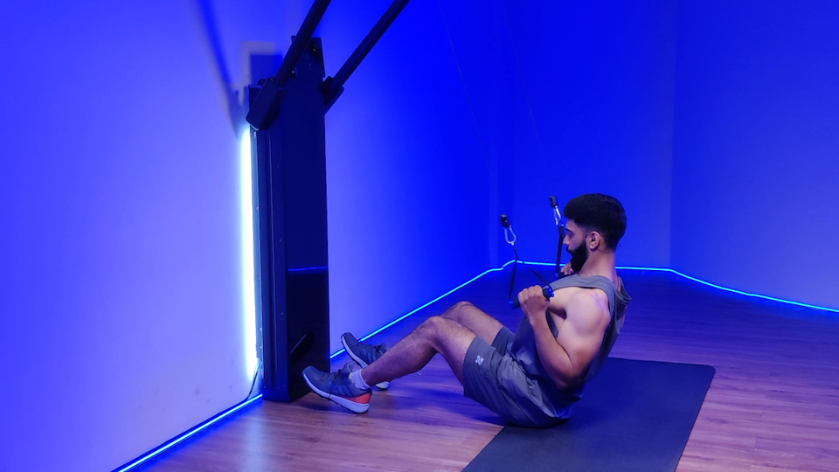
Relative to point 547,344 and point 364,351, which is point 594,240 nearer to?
point 547,344

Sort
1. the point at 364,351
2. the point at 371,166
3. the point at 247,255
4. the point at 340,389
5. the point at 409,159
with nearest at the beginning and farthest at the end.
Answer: the point at 340,389 → the point at 247,255 → the point at 364,351 → the point at 371,166 → the point at 409,159

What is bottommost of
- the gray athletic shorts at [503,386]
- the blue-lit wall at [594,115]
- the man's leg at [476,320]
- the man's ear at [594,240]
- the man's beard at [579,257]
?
the gray athletic shorts at [503,386]

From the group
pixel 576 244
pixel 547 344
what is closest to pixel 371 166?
pixel 576 244

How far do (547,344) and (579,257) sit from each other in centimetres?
40

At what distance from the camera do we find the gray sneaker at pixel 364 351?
3.22 meters

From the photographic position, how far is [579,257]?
8.98 feet

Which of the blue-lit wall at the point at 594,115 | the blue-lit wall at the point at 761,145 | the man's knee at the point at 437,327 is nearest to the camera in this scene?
the man's knee at the point at 437,327

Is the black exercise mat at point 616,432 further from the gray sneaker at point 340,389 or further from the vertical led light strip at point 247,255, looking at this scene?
the vertical led light strip at point 247,255

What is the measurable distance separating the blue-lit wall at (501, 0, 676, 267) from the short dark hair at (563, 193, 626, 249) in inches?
183

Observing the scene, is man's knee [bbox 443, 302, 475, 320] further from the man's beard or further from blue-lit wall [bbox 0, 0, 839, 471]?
blue-lit wall [bbox 0, 0, 839, 471]

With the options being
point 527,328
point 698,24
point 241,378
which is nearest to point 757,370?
point 527,328

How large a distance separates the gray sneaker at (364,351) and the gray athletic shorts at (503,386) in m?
0.55

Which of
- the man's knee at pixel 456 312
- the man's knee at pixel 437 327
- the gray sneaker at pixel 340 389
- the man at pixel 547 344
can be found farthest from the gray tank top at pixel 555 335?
the gray sneaker at pixel 340 389

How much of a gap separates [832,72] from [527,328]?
11.5 ft
